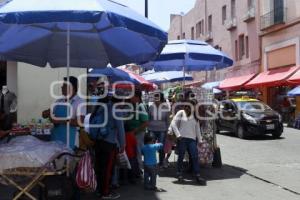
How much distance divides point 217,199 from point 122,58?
10.2ft

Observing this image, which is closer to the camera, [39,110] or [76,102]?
[76,102]

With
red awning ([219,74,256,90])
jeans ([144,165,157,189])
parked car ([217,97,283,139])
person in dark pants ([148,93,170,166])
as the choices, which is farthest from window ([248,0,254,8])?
jeans ([144,165,157,189])

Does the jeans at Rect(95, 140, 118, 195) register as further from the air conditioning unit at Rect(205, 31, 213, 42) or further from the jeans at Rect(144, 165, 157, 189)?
the air conditioning unit at Rect(205, 31, 213, 42)

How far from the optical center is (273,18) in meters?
32.1

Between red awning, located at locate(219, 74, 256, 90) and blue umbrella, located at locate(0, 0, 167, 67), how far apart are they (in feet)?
85.4

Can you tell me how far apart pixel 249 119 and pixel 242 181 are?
398 inches

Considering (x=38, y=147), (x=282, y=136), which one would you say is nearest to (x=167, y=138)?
(x=38, y=147)

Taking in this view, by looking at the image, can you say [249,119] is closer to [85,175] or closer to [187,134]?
[187,134]

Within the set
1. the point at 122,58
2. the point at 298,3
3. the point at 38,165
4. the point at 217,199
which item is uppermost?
the point at 298,3

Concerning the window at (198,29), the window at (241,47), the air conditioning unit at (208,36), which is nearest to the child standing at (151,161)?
the window at (241,47)

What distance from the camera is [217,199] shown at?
8117mm

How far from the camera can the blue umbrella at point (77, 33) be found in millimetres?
6156

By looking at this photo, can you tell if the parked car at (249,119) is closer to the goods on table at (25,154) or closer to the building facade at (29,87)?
the building facade at (29,87)

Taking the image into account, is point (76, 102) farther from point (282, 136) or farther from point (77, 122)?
point (282, 136)
